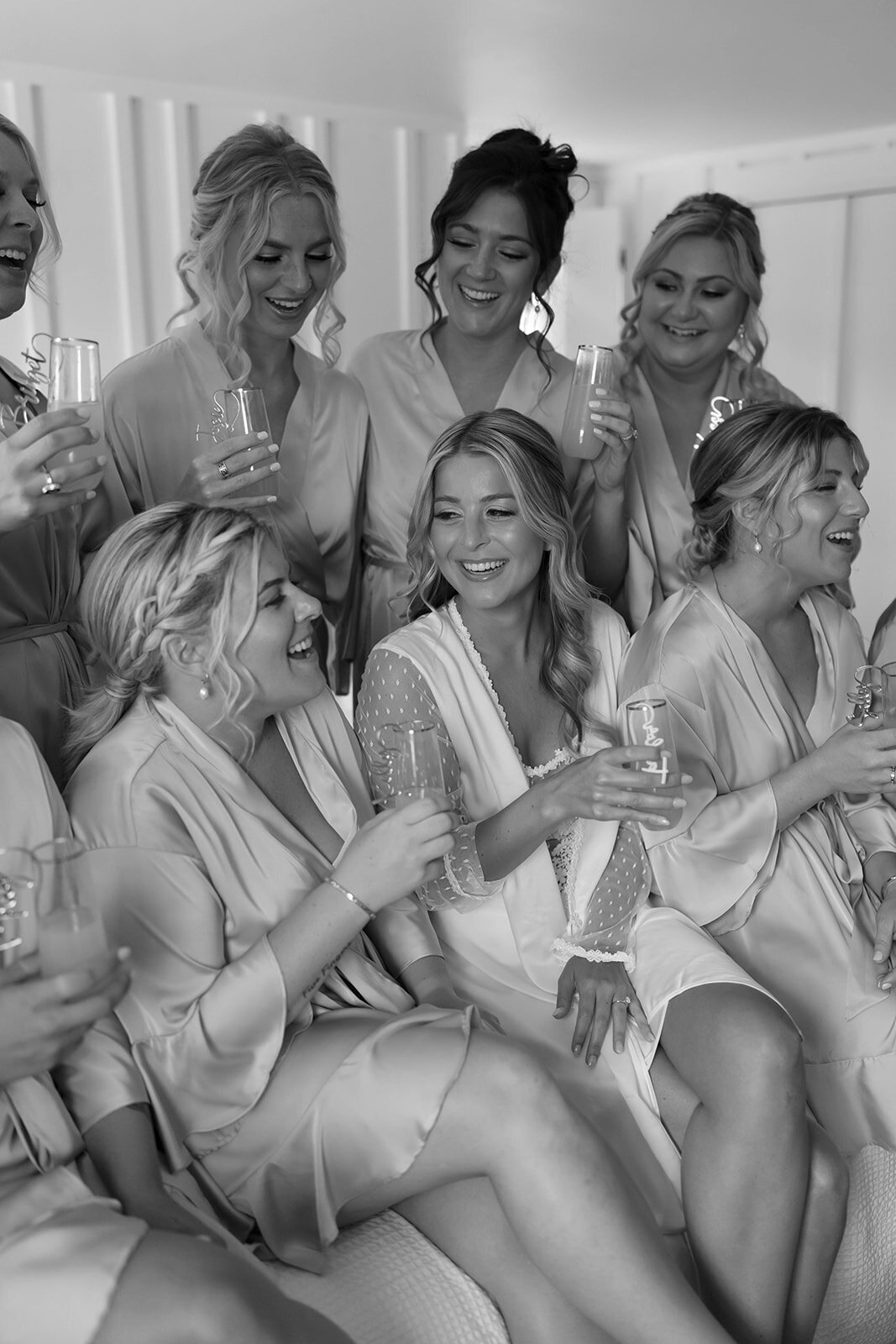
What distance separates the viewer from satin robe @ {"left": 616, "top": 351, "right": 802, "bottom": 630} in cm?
316

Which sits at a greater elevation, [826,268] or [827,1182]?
[826,268]

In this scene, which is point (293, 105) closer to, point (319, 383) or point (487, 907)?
point (319, 383)

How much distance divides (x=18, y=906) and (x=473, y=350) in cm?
207

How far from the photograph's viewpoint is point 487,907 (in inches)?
95.9

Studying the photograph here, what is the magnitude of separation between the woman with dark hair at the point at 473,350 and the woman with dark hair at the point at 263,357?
4.1 inches

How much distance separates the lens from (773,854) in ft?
8.27

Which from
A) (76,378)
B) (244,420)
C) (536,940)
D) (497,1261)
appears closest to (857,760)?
(536,940)

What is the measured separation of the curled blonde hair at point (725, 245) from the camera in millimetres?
3314

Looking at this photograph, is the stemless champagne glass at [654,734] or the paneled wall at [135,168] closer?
the stemless champagne glass at [654,734]

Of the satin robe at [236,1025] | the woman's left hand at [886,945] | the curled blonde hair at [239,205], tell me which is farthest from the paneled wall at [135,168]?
the woman's left hand at [886,945]

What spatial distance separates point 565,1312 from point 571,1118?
0.29 m

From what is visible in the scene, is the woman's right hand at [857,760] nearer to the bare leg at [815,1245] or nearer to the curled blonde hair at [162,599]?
the bare leg at [815,1245]

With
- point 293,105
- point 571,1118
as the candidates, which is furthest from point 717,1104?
point 293,105

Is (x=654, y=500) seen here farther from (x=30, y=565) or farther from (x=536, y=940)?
(x=30, y=565)
